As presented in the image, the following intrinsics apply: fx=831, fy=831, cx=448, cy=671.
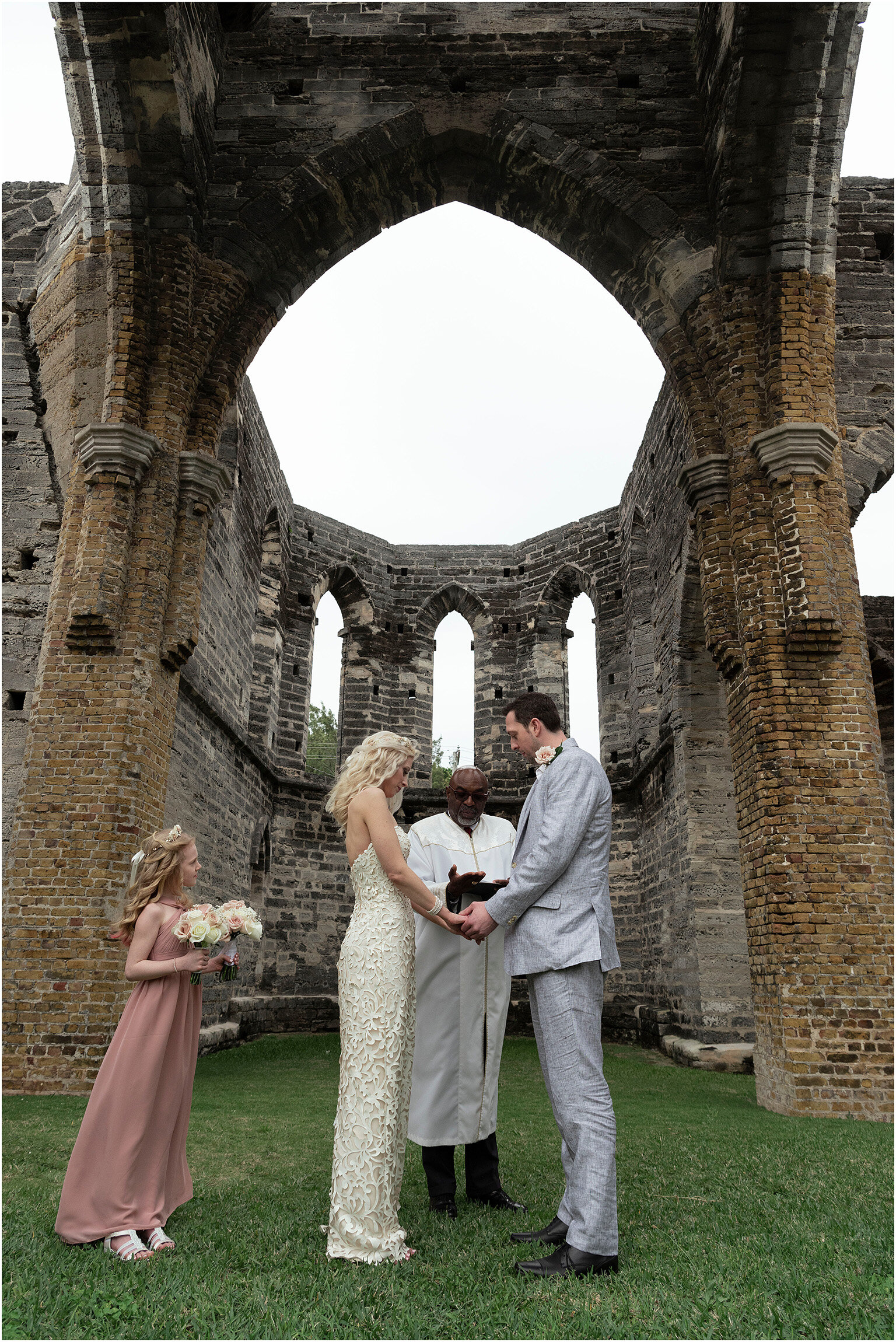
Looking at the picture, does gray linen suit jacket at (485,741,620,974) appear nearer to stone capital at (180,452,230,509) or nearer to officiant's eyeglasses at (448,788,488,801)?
officiant's eyeglasses at (448,788,488,801)

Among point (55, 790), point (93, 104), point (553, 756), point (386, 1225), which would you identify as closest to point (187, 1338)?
point (386, 1225)

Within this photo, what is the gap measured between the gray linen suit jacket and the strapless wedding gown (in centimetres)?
44

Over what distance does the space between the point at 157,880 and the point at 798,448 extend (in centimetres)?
698

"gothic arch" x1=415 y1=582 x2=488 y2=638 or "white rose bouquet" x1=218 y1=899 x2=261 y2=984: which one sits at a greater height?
"gothic arch" x1=415 y1=582 x2=488 y2=638

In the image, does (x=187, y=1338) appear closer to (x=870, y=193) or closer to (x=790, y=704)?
(x=790, y=704)

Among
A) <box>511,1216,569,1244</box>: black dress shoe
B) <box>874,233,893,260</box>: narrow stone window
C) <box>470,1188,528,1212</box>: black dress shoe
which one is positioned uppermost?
<box>874,233,893,260</box>: narrow stone window

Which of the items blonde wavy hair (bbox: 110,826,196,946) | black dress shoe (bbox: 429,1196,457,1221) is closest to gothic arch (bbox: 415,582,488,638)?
blonde wavy hair (bbox: 110,826,196,946)

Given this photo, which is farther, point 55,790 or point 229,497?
point 229,497

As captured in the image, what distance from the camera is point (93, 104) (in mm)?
8781

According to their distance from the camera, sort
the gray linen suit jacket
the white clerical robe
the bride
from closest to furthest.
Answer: the bride < the gray linen suit jacket < the white clerical robe

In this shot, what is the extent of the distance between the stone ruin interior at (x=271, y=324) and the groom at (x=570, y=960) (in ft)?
16.7

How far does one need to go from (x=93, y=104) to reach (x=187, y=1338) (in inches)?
417

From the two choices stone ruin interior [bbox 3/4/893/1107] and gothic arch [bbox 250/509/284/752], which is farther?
gothic arch [bbox 250/509/284/752]

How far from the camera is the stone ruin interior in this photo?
27.5ft
